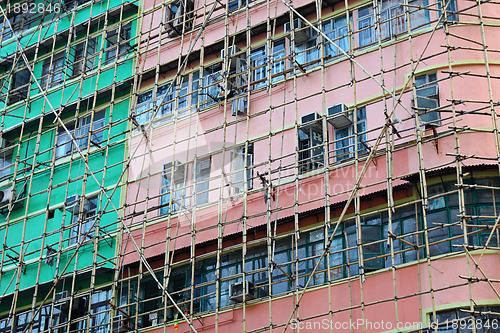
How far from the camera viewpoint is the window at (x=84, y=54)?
1680cm

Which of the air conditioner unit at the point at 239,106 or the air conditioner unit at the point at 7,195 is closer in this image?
the air conditioner unit at the point at 239,106

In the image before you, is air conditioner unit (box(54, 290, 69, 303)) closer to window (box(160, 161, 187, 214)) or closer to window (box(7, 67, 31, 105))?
window (box(160, 161, 187, 214))

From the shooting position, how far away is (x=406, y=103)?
1203cm

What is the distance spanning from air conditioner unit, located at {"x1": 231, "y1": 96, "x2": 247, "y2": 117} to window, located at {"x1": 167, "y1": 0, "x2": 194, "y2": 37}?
2.16 m

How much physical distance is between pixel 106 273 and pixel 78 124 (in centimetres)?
367

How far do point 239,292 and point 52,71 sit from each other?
304 inches

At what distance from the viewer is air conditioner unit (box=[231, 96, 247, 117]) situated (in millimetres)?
13695

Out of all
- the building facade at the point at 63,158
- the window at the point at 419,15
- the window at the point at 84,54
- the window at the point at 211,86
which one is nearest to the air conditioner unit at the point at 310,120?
the window at the point at 211,86

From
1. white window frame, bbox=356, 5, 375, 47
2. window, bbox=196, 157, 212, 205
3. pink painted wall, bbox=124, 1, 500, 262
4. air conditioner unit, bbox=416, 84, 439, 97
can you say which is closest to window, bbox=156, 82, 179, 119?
pink painted wall, bbox=124, 1, 500, 262

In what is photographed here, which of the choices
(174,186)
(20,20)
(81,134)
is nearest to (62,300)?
(174,186)

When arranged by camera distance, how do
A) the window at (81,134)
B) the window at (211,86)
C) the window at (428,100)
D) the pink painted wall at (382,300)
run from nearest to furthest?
the pink painted wall at (382,300) → the window at (428,100) → the window at (211,86) → the window at (81,134)

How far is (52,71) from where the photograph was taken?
1742 centimetres

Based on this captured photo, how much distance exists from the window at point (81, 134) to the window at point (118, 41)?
1208mm

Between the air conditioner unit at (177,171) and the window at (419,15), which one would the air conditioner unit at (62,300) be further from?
the window at (419,15)
